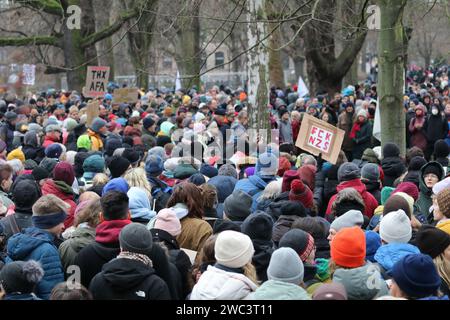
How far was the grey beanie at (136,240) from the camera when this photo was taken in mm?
5426

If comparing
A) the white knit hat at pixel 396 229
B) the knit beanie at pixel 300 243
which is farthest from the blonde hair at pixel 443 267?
the knit beanie at pixel 300 243

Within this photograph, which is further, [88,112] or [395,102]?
[88,112]

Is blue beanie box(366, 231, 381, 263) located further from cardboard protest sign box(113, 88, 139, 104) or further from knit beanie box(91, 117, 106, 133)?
cardboard protest sign box(113, 88, 139, 104)

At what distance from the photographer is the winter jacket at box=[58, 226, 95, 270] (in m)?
6.29

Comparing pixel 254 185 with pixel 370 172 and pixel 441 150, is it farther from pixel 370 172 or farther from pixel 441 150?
pixel 441 150

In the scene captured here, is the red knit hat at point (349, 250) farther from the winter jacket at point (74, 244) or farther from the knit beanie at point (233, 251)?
the winter jacket at point (74, 244)

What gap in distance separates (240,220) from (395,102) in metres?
5.82

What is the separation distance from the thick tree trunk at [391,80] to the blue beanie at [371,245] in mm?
6295

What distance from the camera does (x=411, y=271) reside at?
15.5 feet

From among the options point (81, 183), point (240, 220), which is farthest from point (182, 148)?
point (240, 220)

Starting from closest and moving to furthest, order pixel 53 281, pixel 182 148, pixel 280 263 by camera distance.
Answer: pixel 280 263, pixel 53 281, pixel 182 148

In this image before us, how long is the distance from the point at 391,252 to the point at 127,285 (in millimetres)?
1947
